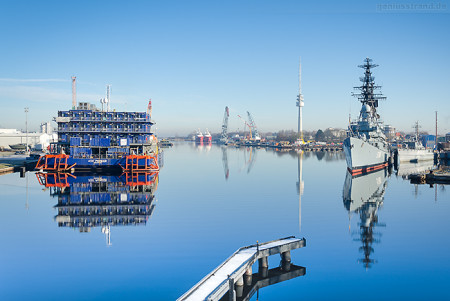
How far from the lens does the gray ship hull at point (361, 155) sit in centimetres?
7381

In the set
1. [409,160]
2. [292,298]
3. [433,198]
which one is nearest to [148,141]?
[433,198]

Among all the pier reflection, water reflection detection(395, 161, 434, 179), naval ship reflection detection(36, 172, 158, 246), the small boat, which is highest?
the small boat

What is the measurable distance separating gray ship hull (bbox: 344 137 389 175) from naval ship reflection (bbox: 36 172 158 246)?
37484 mm

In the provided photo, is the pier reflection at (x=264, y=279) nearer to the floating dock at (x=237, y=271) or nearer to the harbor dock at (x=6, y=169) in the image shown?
the floating dock at (x=237, y=271)

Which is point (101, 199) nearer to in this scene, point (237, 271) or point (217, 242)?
point (217, 242)

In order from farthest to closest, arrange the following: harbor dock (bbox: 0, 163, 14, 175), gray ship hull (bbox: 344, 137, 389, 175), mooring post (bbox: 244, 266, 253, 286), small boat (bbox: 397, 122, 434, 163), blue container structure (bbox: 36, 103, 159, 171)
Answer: small boat (bbox: 397, 122, 434, 163), blue container structure (bbox: 36, 103, 159, 171), harbor dock (bbox: 0, 163, 14, 175), gray ship hull (bbox: 344, 137, 389, 175), mooring post (bbox: 244, 266, 253, 286)

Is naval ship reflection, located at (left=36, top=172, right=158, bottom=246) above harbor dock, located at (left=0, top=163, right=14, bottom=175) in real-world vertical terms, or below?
below

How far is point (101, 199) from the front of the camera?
4903cm

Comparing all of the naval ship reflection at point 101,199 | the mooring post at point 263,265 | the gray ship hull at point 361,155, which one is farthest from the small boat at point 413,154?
the mooring post at point 263,265

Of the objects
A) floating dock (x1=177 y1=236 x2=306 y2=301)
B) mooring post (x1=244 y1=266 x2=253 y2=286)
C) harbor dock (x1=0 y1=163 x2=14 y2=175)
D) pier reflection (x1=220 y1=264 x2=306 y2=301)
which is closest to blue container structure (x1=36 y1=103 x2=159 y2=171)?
harbor dock (x1=0 y1=163 x2=14 y2=175)

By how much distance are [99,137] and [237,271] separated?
68633 mm

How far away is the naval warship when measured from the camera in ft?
247

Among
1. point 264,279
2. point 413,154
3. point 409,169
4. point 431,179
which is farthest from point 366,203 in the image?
point 413,154

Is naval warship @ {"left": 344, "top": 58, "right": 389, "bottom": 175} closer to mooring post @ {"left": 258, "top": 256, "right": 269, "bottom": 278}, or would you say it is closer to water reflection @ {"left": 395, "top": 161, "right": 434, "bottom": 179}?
water reflection @ {"left": 395, "top": 161, "right": 434, "bottom": 179}
